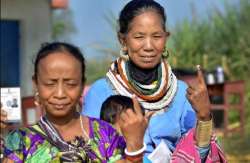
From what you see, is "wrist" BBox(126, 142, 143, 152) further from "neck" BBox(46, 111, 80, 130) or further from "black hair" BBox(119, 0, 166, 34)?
"black hair" BBox(119, 0, 166, 34)

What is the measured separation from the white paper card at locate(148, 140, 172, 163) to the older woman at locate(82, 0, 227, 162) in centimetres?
6

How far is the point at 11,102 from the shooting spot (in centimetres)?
441

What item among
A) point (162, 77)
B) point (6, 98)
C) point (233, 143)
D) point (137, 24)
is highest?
point (137, 24)

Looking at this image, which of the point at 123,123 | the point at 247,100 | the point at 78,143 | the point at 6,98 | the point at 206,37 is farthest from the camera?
the point at 206,37

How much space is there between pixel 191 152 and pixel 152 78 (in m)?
0.44

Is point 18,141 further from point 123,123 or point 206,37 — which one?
point 206,37

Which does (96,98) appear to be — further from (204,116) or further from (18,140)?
(18,140)

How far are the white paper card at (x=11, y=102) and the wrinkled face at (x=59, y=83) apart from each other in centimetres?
167

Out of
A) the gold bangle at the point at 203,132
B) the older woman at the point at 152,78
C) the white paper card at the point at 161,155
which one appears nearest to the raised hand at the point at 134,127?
the gold bangle at the point at 203,132

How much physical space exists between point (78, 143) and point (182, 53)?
10503 millimetres

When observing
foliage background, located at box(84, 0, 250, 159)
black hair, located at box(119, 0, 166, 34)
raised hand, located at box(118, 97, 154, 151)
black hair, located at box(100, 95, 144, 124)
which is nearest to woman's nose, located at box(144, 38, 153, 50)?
black hair, located at box(119, 0, 166, 34)

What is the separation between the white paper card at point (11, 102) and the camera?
14.3 feet

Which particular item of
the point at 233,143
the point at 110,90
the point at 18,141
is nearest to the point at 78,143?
the point at 18,141

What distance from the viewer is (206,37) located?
13.5m
